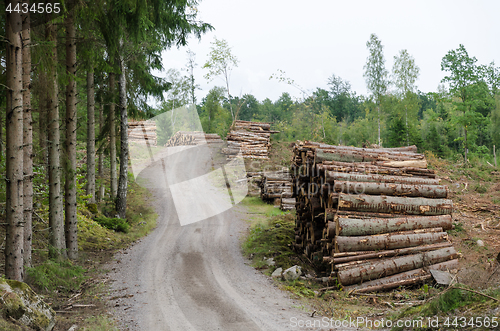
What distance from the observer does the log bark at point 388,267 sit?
9.24m

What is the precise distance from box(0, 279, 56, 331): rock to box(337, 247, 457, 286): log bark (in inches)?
275

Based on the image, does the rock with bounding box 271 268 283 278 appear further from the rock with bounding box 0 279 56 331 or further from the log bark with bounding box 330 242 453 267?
the rock with bounding box 0 279 56 331

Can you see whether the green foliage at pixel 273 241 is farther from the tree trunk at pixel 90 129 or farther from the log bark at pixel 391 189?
the tree trunk at pixel 90 129

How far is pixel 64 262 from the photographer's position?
9.98 meters

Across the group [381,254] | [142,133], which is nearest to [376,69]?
[142,133]

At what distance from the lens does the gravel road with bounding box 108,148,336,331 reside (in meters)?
7.21

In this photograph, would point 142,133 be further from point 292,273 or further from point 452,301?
point 452,301

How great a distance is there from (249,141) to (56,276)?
75.7 ft

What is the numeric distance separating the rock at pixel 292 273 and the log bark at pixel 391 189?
9.26ft

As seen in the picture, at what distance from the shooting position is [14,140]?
691 cm

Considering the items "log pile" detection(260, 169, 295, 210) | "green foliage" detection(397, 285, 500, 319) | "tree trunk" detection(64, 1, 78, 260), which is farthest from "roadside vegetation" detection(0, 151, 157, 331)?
"log pile" detection(260, 169, 295, 210)

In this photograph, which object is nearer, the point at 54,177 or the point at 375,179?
the point at 54,177

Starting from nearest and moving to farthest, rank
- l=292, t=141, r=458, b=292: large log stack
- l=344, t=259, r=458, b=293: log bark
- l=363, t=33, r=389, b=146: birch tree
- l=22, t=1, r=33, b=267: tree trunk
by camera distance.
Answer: l=22, t=1, r=33, b=267: tree trunk → l=344, t=259, r=458, b=293: log bark → l=292, t=141, r=458, b=292: large log stack → l=363, t=33, r=389, b=146: birch tree

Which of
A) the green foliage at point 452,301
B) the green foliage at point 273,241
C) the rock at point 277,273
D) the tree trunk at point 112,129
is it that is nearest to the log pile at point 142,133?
the tree trunk at point 112,129
